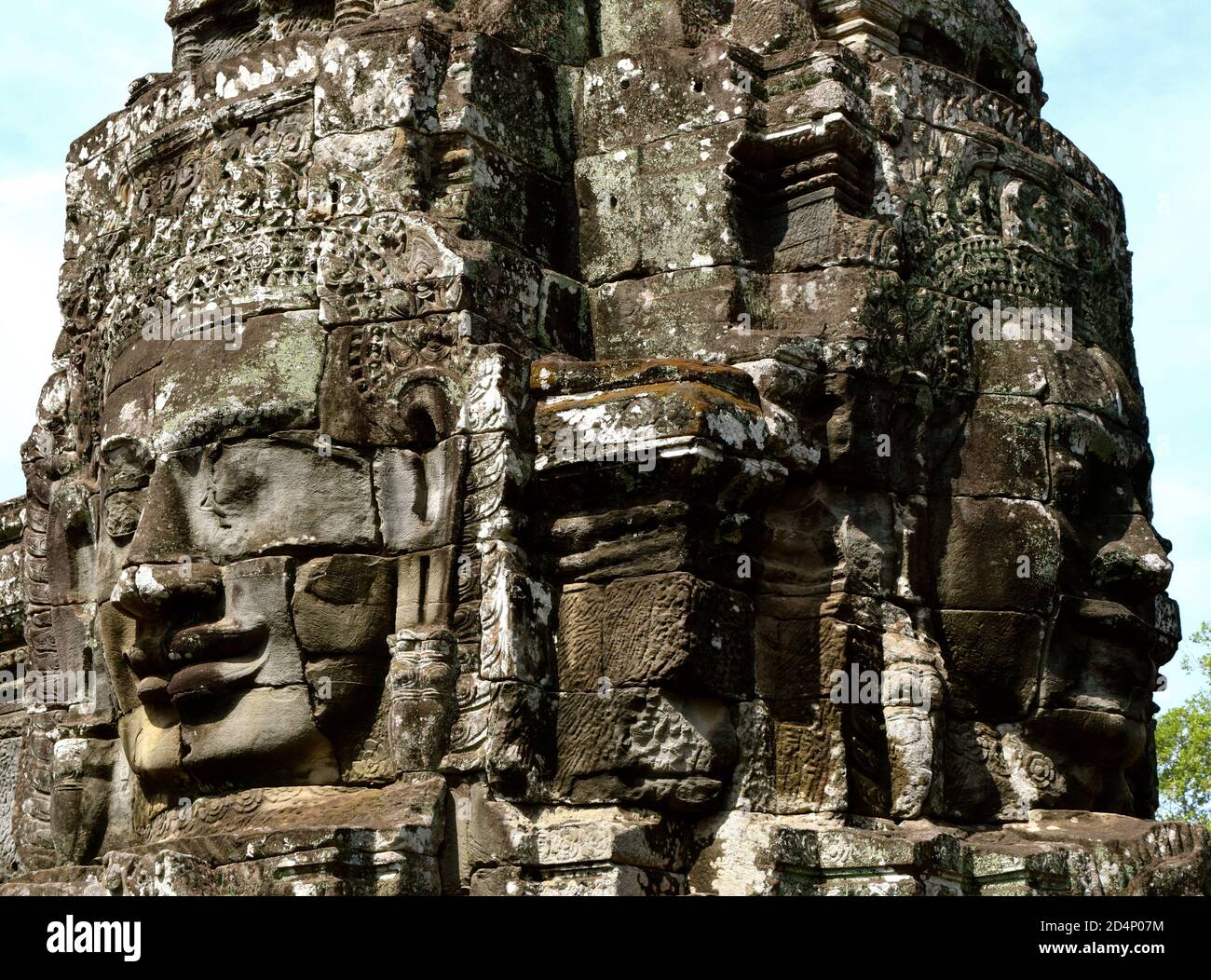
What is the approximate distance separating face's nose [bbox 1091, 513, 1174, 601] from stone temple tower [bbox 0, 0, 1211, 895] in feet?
0.11

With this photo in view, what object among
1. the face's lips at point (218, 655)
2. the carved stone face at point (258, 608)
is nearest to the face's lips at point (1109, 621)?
the carved stone face at point (258, 608)

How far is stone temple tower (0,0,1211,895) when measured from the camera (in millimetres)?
9188

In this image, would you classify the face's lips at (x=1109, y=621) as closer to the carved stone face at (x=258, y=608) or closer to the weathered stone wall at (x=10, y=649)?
the carved stone face at (x=258, y=608)

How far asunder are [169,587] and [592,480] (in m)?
2.03

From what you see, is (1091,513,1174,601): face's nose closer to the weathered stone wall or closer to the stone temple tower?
the stone temple tower

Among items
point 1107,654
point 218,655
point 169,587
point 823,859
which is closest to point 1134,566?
point 1107,654

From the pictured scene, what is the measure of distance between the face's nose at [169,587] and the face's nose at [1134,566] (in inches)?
174

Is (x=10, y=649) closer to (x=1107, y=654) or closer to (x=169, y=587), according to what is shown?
(x=169, y=587)

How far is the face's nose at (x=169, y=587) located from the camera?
31.2 feet

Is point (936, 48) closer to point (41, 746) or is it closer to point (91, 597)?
point (91, 597)

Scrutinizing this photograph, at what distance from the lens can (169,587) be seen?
9.51m

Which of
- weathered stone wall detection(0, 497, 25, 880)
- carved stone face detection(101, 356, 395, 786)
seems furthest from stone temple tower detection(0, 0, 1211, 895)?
weathered stone wall detection(0, 497, 25, 880)

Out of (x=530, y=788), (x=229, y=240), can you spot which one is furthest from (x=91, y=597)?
(x=530, y=788)

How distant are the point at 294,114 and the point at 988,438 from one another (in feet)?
12.7
